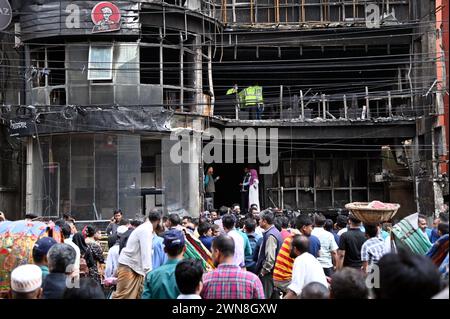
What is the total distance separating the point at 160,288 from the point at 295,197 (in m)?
22.3

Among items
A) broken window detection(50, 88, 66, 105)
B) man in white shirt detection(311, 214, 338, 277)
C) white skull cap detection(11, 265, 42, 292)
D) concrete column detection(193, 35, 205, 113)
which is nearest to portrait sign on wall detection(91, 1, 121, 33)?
broken window detection(50, 88, 66, 105)

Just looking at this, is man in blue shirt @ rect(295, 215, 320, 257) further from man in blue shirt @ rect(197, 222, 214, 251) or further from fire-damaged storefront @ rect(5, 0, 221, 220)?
fire-damaged storefront @ rect(5, 0, 221, 220)

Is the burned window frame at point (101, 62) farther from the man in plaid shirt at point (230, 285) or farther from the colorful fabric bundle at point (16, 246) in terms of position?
the man in plaid shirt at point (230, 285)

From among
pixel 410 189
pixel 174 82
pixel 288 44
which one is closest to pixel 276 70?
pixel 288 44

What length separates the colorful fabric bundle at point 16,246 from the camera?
8.54 m

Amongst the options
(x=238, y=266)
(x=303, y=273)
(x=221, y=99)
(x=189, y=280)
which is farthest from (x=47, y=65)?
(x=189, y=280)

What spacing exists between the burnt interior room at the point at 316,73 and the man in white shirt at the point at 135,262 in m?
18.2

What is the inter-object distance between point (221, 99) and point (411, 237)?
67.2 feet

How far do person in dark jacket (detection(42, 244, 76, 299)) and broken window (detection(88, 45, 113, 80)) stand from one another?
15.3m

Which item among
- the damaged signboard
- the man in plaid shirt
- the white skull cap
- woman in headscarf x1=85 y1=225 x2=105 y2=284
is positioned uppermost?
the damaged signboard

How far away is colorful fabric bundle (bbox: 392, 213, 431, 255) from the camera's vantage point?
7.07 meters

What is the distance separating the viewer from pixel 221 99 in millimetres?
27141
